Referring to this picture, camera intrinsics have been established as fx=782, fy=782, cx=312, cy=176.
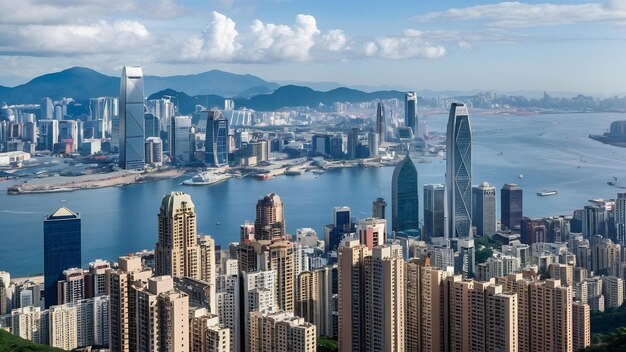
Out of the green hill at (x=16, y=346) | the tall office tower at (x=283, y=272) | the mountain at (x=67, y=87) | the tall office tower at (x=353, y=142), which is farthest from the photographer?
the mountain at (x=67, y=87)

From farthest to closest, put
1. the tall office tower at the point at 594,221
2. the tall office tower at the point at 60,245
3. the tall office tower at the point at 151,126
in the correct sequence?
the tall office tower at the point at 151,126 < the tall office tower at the point at 594,221 < the tall office tower at the point at 60,245

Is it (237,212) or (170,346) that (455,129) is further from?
(170,346)

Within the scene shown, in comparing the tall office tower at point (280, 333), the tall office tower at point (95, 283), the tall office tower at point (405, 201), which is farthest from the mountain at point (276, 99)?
the tall office tower at point (280, 333)

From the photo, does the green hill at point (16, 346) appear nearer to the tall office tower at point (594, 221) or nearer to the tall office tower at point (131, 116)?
the tall office tower at point (594, 221)

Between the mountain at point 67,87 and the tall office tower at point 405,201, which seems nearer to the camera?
the tall office tower at point 405,201

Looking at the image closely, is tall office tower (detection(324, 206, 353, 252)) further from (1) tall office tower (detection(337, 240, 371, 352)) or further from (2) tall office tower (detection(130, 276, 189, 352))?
(2) tall office tower (detection(130, 276, 189, 352))

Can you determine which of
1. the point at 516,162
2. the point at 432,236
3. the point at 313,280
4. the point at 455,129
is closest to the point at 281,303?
the point at 313,280

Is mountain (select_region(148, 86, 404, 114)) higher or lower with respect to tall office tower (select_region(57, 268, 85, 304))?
higher

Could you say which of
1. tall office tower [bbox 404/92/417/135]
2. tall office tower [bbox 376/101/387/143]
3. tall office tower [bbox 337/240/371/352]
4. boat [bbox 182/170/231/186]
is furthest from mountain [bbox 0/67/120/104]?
tall office tower [bbox 337/240/371/352]
